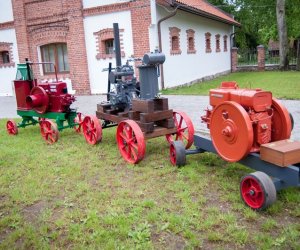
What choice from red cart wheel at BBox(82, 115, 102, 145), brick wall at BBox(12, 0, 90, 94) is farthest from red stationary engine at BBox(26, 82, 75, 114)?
brick wall at BBox(12, 0, 90, 94)

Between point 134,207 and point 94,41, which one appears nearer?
point 134,207

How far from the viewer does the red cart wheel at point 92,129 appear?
6.36 m

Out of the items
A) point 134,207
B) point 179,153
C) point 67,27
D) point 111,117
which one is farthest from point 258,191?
point 67,27

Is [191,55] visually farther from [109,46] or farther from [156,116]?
[156,116]

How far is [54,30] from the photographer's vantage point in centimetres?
1550

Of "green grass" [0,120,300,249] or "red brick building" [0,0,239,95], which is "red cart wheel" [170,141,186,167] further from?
"red brick building" [0,0,239,95]

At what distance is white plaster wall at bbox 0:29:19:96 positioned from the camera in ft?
55.8

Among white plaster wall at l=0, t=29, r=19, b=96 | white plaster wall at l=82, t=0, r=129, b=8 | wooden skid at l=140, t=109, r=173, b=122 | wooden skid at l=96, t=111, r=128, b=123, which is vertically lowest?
wooden skid at l=96, t=111, r=128, b=123

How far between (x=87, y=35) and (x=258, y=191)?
12630 mm

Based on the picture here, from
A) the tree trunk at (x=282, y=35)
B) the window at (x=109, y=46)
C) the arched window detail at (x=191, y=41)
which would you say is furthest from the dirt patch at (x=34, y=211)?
the tree trunk at (x=282, y=35)

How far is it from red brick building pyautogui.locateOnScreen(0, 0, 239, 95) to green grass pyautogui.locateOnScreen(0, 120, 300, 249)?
884 cm

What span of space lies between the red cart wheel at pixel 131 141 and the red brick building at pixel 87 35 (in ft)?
27.9

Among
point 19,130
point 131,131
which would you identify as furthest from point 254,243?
point 19,130

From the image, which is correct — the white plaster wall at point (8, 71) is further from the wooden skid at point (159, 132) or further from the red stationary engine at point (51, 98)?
the wooden skid at point (159, 132)
